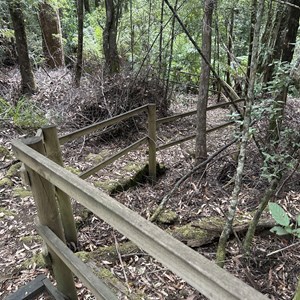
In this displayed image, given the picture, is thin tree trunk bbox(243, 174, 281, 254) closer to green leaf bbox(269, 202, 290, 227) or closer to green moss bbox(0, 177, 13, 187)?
green leaf bbox(269, 202, 290, 227)

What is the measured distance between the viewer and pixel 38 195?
168 centimetres

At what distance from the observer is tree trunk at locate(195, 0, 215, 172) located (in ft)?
10.5

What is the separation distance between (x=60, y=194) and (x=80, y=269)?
3.38 ft

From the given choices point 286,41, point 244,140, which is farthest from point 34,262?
point 286,41

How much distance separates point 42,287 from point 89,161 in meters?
2.52

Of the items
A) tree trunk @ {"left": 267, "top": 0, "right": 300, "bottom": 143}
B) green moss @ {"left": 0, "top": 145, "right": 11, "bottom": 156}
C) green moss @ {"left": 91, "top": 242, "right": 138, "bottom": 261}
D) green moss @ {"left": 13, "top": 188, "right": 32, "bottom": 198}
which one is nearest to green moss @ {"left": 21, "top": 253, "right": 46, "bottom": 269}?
green moss @ {"left": 91, "top": 242, "right": 138, "bottom": 261}

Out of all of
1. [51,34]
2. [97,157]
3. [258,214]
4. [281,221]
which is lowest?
[97,157]

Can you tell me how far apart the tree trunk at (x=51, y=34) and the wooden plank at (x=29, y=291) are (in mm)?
7700

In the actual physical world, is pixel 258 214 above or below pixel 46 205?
below

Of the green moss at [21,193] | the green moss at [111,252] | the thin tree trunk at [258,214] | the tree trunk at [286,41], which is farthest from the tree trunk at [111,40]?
the thin tree trunk at [258,214]

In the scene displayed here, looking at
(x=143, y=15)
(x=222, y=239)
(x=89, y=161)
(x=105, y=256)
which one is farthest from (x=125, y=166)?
(x=143, y=15)

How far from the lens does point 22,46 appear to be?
5.86 metres

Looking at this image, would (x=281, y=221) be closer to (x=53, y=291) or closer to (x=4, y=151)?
(x=53, y=291)

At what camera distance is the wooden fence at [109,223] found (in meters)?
0.69
